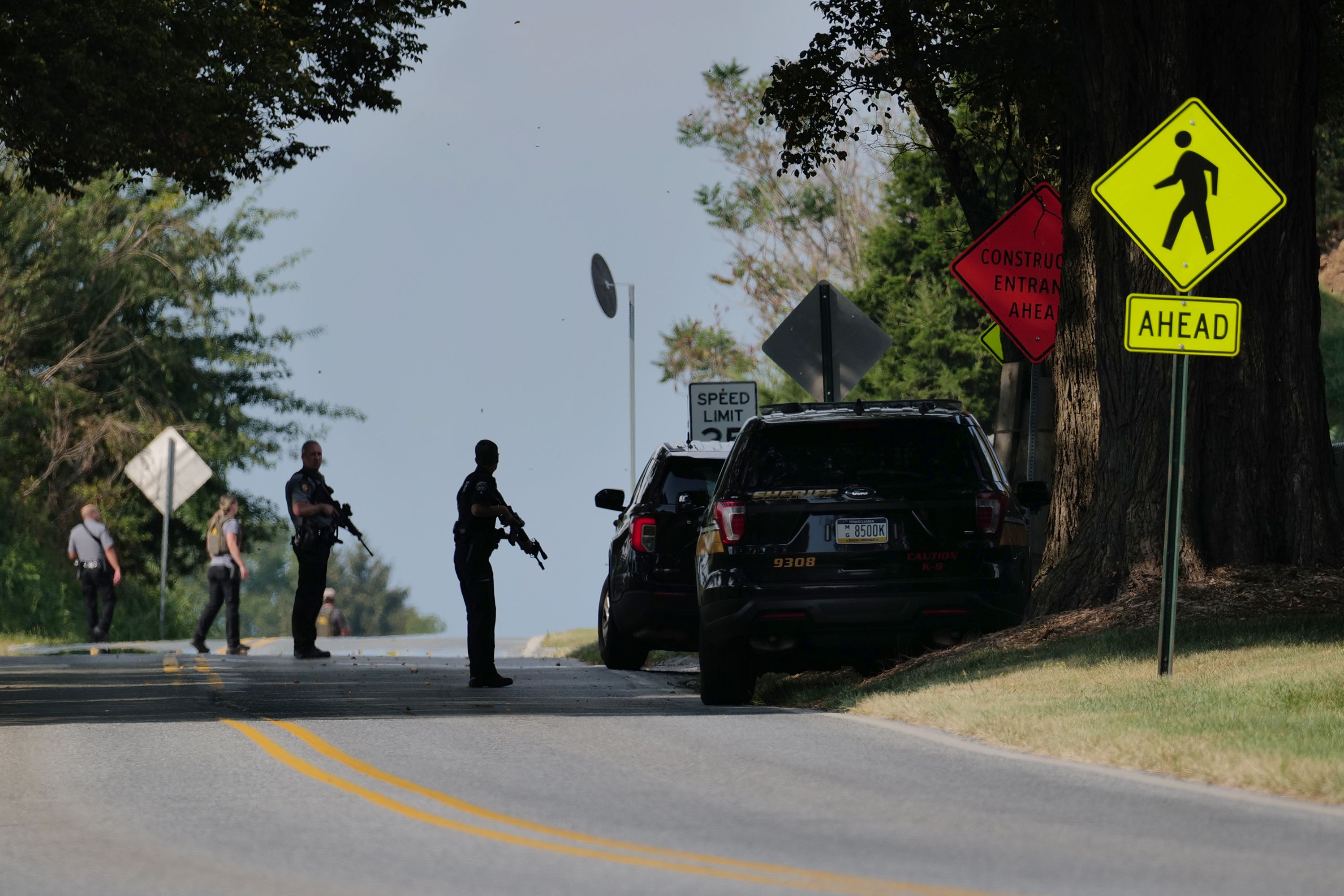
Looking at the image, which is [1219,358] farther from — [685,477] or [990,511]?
[685,477]

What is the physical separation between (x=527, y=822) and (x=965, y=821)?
1.72 metres

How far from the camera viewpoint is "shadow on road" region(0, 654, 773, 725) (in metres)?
13.8

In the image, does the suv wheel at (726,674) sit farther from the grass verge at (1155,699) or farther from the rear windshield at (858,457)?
the rear windshield at (858,457)

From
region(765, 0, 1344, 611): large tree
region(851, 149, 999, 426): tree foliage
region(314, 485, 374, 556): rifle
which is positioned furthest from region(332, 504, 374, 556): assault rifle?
region(851, 149, 999, 426): tree foliage

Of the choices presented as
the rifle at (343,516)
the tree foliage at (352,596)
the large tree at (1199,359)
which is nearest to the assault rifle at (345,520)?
the rifle at (343,516)

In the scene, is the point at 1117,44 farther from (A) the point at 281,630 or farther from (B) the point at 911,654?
(A) the point at 281,630

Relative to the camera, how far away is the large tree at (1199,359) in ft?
49.9

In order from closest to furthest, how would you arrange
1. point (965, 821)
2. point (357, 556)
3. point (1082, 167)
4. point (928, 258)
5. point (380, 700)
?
1. point (965, 821)
2. point (380, 700)
3. point (1082, 167)
4. point (928, 258)
5. point (357, 556)

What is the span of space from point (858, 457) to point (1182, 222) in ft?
8.05

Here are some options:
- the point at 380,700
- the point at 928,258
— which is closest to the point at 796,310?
the point at 380,700

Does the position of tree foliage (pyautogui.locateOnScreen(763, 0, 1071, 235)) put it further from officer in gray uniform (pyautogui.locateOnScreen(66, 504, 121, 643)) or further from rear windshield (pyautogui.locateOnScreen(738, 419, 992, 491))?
officer in gray uniform (pyautogui.locateOnScreen(66, 504, 121, 643))

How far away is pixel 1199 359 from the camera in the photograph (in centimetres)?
1555

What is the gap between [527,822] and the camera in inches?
335

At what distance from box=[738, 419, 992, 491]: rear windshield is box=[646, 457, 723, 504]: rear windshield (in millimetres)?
3503
